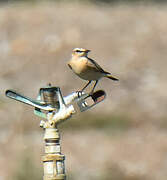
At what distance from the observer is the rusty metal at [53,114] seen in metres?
2.21

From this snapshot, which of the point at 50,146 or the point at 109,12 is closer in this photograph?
the point at 50,146

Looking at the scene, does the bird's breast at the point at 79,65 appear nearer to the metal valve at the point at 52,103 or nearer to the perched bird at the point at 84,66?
the perched bird at the point at 84,66

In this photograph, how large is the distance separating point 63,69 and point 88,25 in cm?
22

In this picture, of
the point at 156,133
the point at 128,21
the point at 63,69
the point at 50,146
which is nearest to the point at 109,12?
the point at 128,21

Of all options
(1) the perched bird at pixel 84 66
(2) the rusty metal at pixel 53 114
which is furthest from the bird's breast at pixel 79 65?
(2) the rusty metal at pixel 53 114

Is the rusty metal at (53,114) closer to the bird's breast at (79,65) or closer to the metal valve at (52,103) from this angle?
the metal valve at (52,103)

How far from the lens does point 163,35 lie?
12.7 feet

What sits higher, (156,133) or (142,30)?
(142,30)

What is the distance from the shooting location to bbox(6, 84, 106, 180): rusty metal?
7.24ft

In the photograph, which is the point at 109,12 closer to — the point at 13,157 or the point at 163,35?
the point at 163,35

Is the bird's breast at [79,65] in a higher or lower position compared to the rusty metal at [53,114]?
higher

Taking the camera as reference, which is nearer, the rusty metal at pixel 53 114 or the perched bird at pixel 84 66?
the rusty metal at pixel 53 114

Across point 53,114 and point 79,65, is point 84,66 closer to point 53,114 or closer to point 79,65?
point 79,65

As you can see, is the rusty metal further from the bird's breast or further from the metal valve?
the bird's breast
